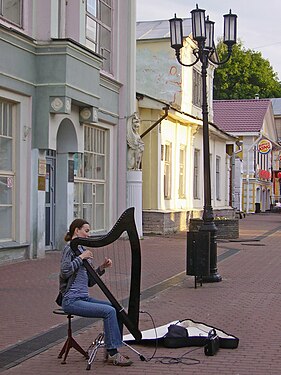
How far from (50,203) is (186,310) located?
850 centimetres

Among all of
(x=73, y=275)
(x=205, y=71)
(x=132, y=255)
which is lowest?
(x=73, y=275)

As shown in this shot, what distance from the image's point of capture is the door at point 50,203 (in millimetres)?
18547

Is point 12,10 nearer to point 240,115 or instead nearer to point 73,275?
point 73,275

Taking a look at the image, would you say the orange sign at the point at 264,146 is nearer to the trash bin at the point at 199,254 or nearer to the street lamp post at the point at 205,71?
the street lamp post at the point at 205,71

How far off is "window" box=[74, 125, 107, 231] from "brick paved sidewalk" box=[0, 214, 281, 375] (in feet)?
8.93

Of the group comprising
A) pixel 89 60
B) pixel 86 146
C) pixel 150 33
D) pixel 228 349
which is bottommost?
pixel 228 349

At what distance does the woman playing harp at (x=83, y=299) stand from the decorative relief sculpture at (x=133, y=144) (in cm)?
1539

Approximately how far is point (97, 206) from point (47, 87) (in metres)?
5.93

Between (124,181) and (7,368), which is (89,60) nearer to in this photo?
(124,181)

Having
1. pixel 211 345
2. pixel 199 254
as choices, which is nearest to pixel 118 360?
pixel 211 345

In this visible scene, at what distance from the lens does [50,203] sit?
18656mm

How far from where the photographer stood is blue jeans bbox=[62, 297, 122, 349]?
7.29 meters

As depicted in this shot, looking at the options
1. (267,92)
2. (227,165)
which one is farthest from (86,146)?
(267,92)

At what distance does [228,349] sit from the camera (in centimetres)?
812
